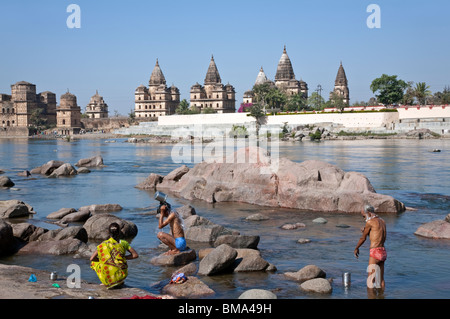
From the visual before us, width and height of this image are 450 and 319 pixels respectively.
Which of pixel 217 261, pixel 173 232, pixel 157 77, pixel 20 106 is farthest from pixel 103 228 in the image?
pixel 20 106

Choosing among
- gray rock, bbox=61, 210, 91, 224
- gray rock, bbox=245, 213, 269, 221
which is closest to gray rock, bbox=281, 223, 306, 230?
gray rock, bbox=245, 213, 269, 221

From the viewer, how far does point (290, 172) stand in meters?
17.0

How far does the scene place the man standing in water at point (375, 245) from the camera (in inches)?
334

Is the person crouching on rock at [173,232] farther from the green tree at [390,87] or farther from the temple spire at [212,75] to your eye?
the temple spire at [212,75]

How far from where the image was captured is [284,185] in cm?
1698

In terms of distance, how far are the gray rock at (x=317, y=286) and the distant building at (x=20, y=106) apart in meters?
116

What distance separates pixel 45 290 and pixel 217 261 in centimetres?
314

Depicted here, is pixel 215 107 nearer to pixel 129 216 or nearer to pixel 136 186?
pixel 136 186

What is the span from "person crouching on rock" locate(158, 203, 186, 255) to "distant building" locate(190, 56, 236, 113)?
101831mm

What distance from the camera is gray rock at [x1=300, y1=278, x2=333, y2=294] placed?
27.9 ft

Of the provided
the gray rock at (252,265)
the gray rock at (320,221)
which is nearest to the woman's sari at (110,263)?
the gray rock at (252,265)

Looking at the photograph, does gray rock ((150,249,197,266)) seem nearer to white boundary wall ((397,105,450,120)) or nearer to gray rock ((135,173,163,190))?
gray rock ((135,173,163,190))

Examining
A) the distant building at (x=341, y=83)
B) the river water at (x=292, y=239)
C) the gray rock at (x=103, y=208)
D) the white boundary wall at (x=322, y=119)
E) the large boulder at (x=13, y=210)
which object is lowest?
the river water at (x=292, y=239)

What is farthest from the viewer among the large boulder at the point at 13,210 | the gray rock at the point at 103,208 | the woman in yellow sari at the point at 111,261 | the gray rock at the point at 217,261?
the gray rock at the point at 103,208
